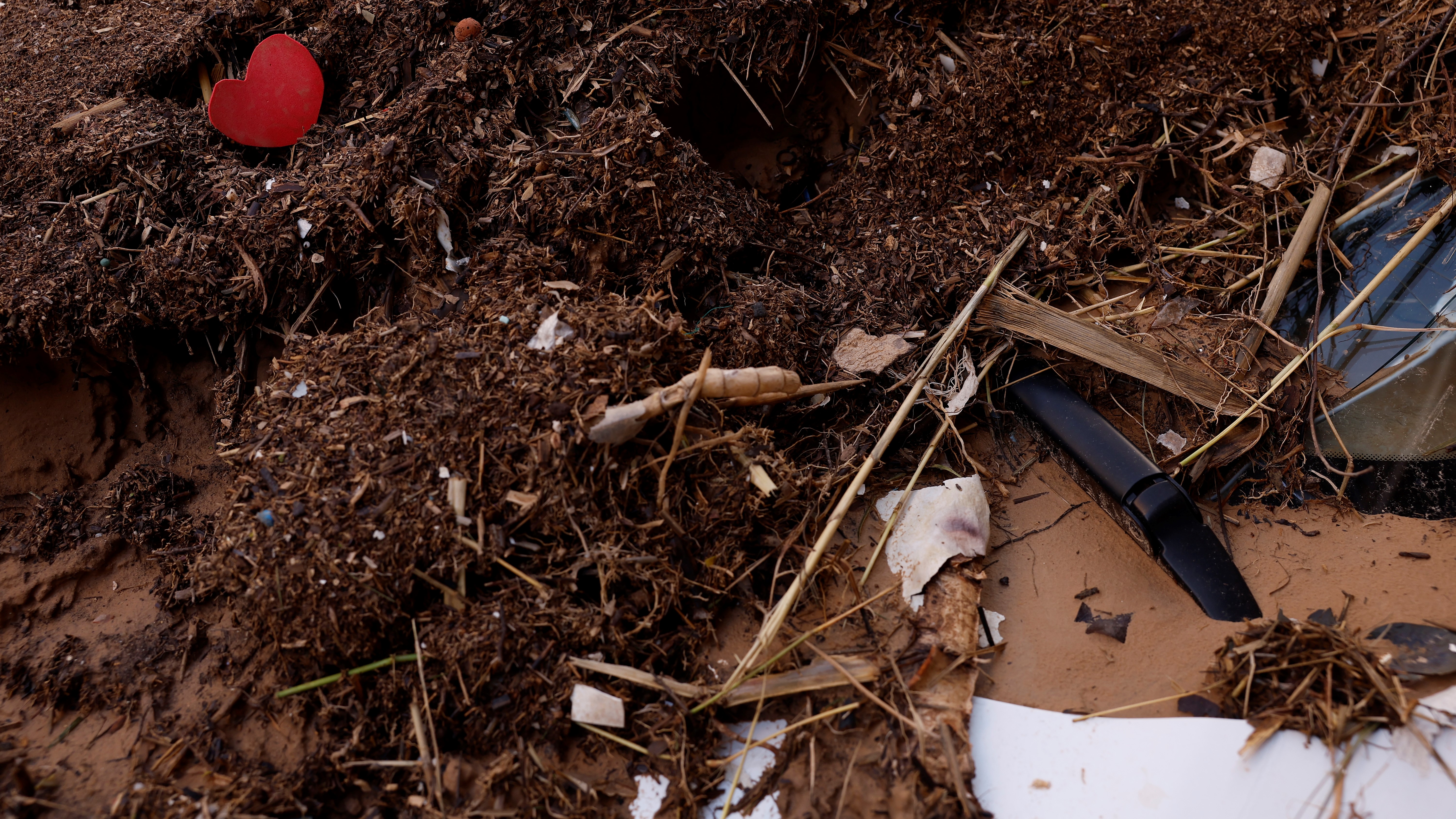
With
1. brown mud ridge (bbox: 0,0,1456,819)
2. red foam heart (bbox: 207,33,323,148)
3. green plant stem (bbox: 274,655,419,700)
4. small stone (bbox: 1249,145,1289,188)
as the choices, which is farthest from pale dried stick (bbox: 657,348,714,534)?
small stone (bbox: 1249,145,1289,188)

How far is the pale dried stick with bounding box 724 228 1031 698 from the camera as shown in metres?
2.07

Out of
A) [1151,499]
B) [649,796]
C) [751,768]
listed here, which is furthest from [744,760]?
[1151,499]

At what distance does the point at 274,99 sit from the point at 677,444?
195 cm

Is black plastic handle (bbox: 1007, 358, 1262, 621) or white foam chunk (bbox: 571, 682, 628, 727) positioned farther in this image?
black plastic handle (bbox: 1007, 358, 1262, 621)

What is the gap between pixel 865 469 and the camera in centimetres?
237

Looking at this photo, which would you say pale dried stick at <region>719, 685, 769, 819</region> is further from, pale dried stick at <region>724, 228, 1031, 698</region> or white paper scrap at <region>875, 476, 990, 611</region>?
white paper scrap at <region>875, 476, 990, 611</region>

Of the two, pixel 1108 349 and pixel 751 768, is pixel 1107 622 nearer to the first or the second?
pixel 1108 349

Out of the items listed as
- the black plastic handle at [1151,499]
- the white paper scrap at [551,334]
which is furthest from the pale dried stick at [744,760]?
the black plastic handle at [1151,499]

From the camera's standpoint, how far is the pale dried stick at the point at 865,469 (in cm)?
207

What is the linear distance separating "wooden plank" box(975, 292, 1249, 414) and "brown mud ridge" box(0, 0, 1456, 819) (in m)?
0.04

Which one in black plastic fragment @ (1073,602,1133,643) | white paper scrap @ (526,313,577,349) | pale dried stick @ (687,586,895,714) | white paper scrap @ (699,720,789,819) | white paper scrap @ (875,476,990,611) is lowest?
white paper scrap @ (699,720,789,819)

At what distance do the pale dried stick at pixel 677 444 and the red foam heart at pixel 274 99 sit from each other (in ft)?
5.82

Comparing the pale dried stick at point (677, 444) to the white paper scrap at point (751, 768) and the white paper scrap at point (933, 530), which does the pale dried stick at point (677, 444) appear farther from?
the white paper scrap at point (933, 530)

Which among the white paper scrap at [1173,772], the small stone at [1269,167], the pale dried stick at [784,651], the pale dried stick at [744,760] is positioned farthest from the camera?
the small stone at [1269,167]
